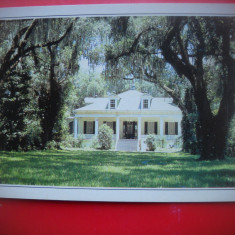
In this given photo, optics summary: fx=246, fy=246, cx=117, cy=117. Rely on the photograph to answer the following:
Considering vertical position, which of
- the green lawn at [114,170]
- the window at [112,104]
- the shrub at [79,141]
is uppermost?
the window at [112,104]

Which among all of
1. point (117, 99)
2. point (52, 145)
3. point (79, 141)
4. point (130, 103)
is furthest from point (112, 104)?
point (52, 145)

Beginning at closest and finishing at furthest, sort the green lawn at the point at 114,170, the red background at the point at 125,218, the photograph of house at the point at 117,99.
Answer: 1. the red background at the point at 125,218
2. the green lawn at the point at 114,170
3. the photograph of house at the point at 117,99

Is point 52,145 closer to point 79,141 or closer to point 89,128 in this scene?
point 79,141

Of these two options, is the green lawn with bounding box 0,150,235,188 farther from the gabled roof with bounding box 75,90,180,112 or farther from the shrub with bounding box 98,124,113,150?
the gabled roof with bounding box 75,90,180,112

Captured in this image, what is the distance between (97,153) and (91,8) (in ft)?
6.75

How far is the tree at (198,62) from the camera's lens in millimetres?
3490

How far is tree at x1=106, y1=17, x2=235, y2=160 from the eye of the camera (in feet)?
11.5

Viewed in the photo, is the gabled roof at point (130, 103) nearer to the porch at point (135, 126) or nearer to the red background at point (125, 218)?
the porch at point (135, 126)

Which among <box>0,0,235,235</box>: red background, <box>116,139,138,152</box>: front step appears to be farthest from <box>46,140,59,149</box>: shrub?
<box>116,139,138,152</box>: front step

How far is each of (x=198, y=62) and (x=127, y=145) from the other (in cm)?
158

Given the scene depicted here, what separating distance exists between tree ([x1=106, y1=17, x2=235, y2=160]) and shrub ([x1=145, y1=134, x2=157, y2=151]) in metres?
0.59

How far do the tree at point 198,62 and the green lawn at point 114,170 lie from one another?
0.93 feet

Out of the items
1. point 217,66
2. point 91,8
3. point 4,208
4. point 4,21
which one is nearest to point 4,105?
point 4,21

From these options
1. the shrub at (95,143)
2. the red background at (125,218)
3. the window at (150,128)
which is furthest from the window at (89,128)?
the red background at (125,218)
